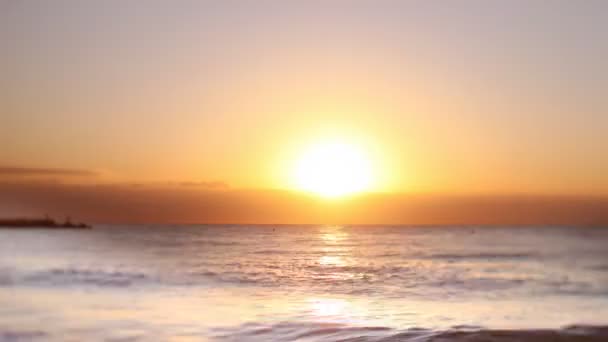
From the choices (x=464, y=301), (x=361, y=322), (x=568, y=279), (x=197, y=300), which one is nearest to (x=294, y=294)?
(x=197, y=300)

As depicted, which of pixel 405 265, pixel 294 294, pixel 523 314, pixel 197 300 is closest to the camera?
pixel 523 314

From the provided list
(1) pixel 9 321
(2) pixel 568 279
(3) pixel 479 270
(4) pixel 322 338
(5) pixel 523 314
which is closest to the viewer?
(4) pixel 322 338

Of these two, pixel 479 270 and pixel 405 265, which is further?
pixel 405 265

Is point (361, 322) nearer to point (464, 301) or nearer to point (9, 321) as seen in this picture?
point (464, 301)

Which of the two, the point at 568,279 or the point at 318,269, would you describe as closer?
the point at 568,279

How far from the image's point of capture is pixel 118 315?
838 cm

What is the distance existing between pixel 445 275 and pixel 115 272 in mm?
8631

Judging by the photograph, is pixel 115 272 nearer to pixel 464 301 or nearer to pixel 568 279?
pixel 464 301

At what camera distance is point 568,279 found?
49.6 ft

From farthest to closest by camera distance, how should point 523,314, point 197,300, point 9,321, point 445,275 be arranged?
point 445,275 → point 197,300 → point 523,314 → point 9,321

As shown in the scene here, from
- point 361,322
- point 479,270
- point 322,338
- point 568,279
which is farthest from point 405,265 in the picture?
point 322,338

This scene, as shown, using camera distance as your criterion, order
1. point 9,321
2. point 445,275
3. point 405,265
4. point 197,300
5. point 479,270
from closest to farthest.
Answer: point 9,321, point 197,300, point 445,275, point 479,270, point 405,265

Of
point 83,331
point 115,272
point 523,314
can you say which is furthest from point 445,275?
point 83,331

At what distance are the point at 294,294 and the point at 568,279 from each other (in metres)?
7.52
